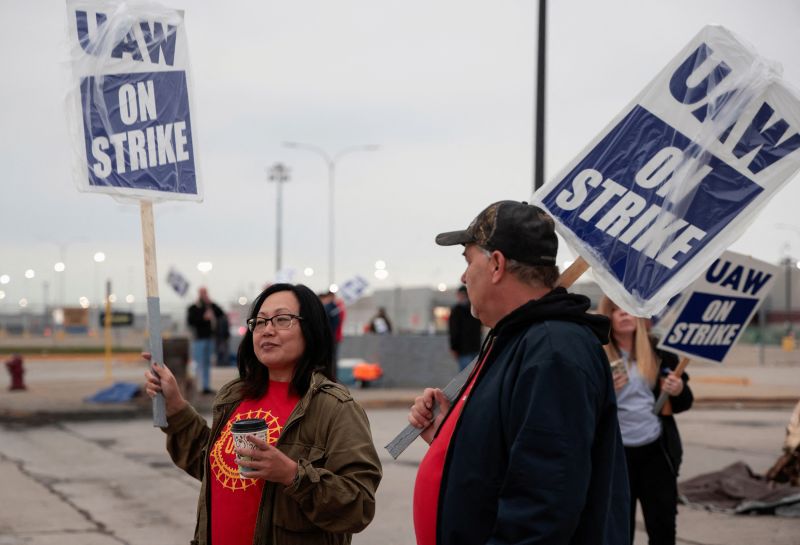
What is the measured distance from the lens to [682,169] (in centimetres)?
381

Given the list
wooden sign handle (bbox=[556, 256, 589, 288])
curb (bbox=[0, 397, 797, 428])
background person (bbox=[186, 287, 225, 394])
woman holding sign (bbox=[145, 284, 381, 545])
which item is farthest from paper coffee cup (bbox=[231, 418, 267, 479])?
background person (bbox=[186, 287, 225, 394])

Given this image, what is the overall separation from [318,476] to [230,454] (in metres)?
0.36

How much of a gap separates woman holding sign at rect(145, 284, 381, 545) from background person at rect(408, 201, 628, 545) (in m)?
0.52

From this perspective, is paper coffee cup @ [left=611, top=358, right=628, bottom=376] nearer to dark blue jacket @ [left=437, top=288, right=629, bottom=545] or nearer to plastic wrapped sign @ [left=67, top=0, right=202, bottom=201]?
plastic wrapped sign @ [left=67, top=0, right=202, bottom=201]

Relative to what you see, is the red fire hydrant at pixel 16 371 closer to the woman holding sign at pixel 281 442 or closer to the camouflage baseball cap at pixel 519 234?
the woman holding sign at pixel 281 442

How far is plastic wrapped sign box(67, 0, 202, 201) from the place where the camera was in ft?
13.0

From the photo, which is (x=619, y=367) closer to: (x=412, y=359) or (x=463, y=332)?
(x=463, y=332)

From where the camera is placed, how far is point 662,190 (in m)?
3.79

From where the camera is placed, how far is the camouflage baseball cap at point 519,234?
2734 millimetres

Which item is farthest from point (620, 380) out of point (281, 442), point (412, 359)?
point (412, 359)

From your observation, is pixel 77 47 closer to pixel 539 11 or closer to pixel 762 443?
pixel 539 11

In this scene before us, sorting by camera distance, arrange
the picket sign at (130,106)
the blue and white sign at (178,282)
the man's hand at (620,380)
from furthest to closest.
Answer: the blue and white sign at (178,282), the man's hand at (620,380), the picket sign at (130,106)

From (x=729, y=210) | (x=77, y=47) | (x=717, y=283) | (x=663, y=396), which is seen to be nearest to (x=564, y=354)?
(x=729, y=210)

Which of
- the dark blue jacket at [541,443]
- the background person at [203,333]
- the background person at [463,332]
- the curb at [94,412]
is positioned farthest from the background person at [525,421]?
the background person at [203,333]
